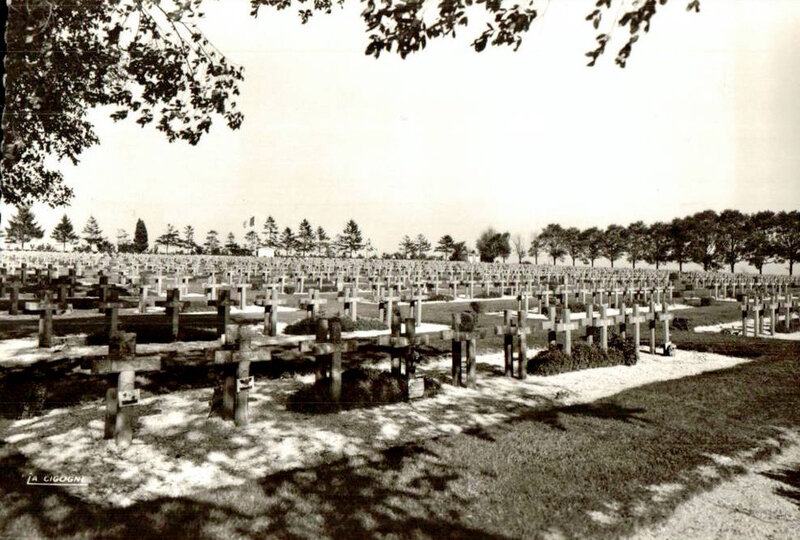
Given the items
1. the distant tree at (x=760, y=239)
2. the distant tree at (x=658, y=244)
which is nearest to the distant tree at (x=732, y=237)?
the distant tree at (x=760, y=239)

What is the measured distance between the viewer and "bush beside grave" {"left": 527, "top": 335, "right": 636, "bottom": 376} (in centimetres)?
1009

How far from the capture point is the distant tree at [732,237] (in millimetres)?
72812

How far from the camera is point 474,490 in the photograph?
429 centimetres

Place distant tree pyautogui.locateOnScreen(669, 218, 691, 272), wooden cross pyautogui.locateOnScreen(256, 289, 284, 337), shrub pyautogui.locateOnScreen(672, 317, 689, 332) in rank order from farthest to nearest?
distant tree pyautogui.locateOnScreen(669, 218, 691, 272) → shrub pyautogui.locateOnScreen(672, 317, 689, 332) → wooden cross pyautogui.locateOnScreen(256, 289, 284, 337)

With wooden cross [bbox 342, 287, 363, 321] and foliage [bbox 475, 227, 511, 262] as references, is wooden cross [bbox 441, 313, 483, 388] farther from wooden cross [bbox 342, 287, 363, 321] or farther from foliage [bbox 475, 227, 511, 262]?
foliage [bbox 475, 227, 511, 262]

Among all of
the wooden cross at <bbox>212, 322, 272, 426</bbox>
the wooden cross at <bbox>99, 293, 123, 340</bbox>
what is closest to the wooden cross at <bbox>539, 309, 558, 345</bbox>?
the wooden cross at <bbox>212, 322, 272, 426</bbox>

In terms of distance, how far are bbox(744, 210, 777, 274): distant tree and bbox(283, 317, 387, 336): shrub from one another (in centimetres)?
7025

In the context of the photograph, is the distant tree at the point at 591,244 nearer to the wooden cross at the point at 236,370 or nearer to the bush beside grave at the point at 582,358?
the bush beside grave at the point at 582,358

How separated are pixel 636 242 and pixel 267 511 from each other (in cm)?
10517

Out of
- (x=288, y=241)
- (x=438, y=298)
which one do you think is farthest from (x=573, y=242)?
(x=438, y=298)

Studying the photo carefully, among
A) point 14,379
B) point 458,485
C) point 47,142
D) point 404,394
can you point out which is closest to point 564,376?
point 404,394

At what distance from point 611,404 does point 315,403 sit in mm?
4398

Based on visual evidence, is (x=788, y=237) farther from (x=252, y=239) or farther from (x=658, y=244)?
(x=252, y=239)

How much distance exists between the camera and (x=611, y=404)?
24.0 feet
